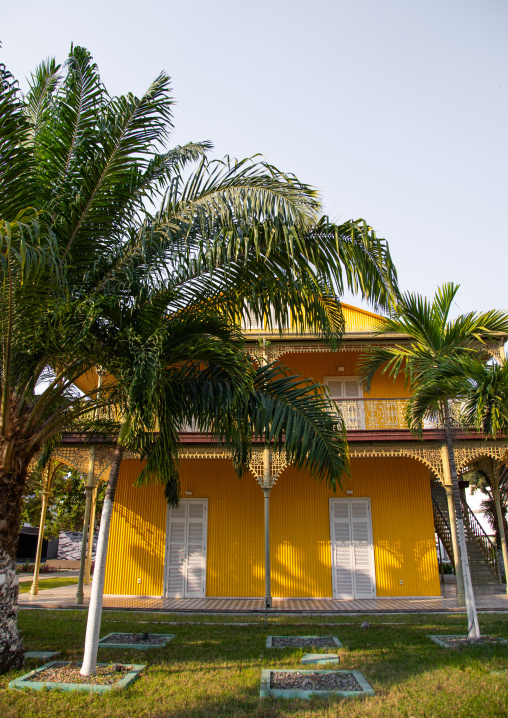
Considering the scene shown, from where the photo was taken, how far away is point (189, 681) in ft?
17.0

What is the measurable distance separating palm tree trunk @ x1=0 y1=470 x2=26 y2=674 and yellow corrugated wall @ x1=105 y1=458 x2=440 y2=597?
7531mm

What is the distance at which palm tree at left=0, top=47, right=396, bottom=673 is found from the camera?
192 inches

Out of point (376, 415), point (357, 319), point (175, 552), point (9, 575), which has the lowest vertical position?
point (175, 552)

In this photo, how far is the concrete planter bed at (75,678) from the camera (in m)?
4.77

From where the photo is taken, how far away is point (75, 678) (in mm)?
4980

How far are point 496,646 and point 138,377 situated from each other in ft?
17.5

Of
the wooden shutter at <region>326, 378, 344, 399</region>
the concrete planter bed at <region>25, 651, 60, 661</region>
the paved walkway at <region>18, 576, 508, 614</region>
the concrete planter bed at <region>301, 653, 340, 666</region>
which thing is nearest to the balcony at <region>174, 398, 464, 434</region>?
→ the wooden shutter at <region>326, 378, 344, 399</region>

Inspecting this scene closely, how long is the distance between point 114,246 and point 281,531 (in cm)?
900

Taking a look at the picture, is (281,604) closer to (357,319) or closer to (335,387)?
(335,387)

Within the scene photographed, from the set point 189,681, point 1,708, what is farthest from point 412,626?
point 1,708

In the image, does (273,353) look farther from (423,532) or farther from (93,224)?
(93,224)

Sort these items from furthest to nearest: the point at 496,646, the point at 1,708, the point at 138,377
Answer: the point at 496,646, the point at 138,377, the point at 1,708

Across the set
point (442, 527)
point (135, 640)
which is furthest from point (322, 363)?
point (135, 640)

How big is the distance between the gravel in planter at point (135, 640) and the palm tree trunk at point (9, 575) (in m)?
1.52
